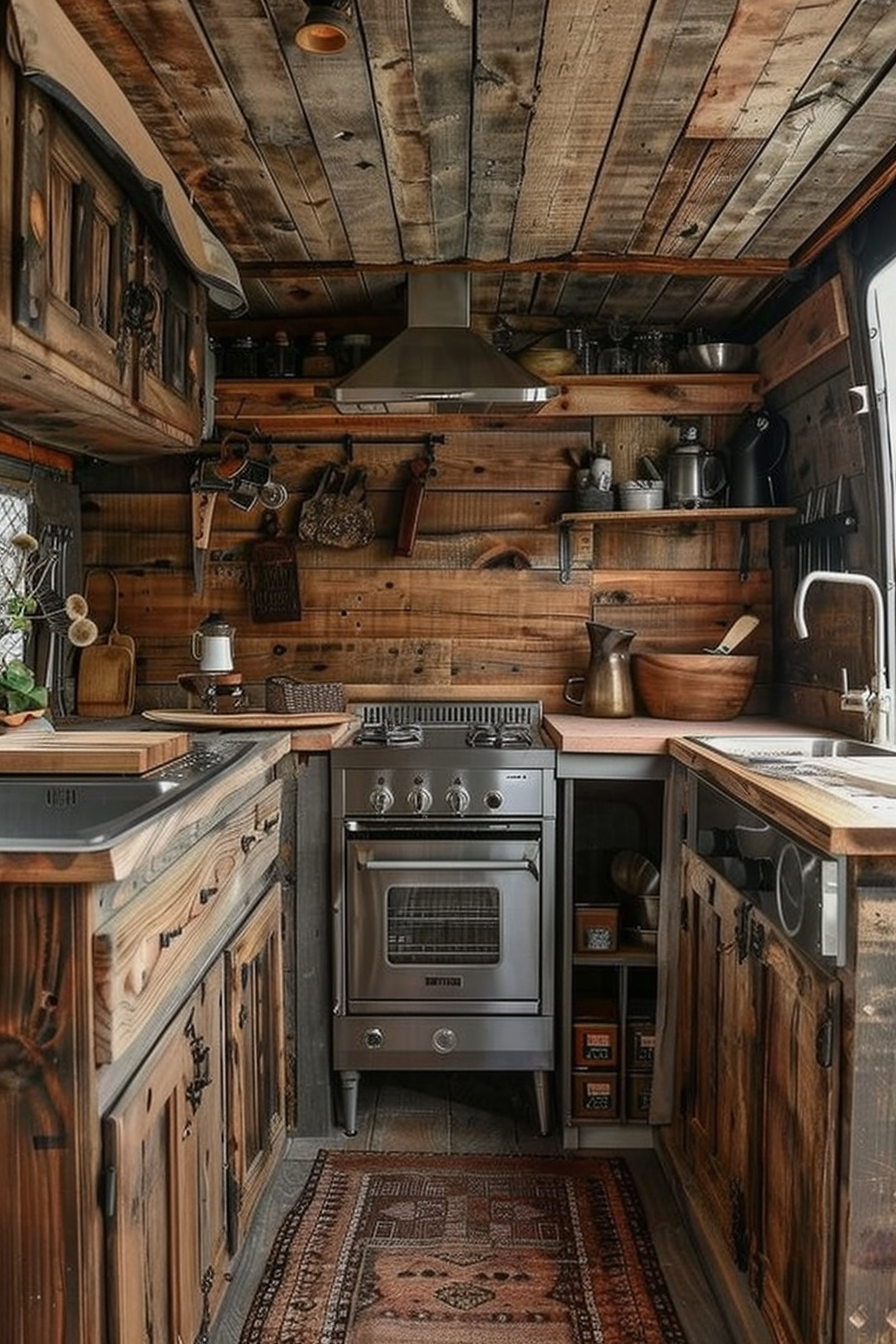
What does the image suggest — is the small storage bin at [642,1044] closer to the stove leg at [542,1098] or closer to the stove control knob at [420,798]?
the stove leg at [542,1098]

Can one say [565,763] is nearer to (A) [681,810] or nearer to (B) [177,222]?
(A) [681,810]

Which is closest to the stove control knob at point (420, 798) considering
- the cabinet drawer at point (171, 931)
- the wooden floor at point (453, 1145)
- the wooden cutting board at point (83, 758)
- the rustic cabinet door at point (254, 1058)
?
the rustic cabinet door at point (254, 1058)

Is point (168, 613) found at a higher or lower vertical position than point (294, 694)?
higher

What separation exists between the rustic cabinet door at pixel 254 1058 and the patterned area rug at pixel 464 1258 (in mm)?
176

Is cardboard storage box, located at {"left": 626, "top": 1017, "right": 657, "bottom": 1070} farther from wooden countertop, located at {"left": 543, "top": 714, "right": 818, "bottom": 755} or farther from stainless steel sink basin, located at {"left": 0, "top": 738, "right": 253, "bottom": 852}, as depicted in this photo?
stainless steel sink basin, located at {"left": 0, "top": 738, "right": 253, "bottom": 852}

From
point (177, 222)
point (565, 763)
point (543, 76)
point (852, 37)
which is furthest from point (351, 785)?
point (852, 37)

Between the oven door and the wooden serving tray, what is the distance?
30cm

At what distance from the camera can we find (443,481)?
3.08 meters

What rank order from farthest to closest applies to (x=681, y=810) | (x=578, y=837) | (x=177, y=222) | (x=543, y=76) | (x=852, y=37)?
(x=578, y=837) < (x=681, y=810) < (x=177, y=222) < (x=543, y=76) < (x=852, y=37)

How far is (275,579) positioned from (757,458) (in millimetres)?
1467

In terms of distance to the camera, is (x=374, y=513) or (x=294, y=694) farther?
(x=374, y=513)

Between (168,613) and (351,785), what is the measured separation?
1.02 meters

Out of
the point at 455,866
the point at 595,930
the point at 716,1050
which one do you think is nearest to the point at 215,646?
the point at 455,866

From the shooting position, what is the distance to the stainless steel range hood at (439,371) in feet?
8.27
